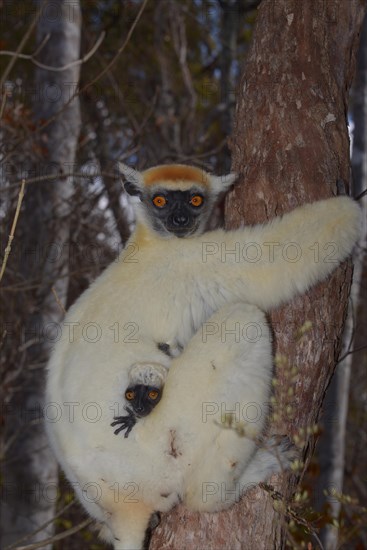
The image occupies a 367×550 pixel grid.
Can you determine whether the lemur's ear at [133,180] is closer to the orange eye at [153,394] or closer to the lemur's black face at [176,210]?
the lemur's black face at [176,210]

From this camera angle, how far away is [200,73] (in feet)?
46.3

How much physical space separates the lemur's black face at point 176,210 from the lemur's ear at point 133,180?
3.9 inches

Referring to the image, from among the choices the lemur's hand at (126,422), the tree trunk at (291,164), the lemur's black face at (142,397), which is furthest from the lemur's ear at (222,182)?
the lemur's hand at (126,422)

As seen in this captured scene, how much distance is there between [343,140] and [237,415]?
5.66 ft

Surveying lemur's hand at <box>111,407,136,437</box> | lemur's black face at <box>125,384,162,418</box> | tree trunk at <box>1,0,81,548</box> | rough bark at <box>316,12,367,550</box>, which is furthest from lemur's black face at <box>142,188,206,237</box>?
rough bark at <box>316,12,367,550</box>

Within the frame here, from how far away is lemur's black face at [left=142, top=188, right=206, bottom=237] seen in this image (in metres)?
3.97

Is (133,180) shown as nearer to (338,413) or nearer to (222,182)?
(222,182)

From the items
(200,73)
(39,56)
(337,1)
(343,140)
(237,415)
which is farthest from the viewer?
(200,73)

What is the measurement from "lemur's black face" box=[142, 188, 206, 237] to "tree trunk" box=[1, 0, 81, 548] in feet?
8.28

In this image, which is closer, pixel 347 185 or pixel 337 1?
pixel 347 185

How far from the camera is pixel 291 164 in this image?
3.69m

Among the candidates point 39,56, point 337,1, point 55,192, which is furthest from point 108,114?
point 337,1

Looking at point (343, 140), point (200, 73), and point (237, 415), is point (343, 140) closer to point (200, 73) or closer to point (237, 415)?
Answer: point (237, 415)

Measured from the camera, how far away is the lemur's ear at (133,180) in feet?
13.9
